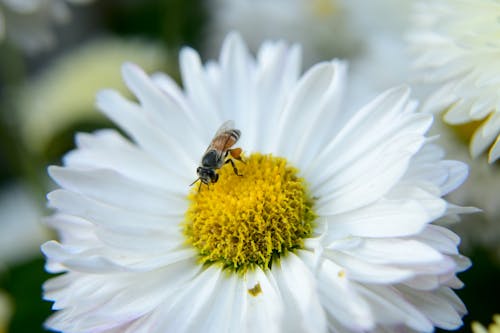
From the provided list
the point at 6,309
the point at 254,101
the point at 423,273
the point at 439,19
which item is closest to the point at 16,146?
the point at 6,309

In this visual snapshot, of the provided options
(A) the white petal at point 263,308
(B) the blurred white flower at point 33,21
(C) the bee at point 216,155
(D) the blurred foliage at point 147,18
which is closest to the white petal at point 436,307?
A: (A) the white petal at point 263,308

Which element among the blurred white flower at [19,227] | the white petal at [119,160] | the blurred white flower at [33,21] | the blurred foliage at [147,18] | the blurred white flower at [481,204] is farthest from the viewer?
the blurred foliage at [147,18]

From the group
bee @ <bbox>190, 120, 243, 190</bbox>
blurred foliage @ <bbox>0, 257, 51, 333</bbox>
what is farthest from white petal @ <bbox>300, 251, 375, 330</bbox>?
blurred foliage @ <bbox>0, 257, 51, 333</bbox>

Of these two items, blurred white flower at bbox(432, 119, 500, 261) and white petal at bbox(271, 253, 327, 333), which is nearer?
white petal at bbox(271, 253, 327, 333)

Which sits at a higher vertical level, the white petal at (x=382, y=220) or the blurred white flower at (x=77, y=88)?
the blurred white flower at (x=77, y=88)

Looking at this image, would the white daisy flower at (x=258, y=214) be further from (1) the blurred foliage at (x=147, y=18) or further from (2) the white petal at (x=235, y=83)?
(1) the blurred foliage at (x=147, y=18)

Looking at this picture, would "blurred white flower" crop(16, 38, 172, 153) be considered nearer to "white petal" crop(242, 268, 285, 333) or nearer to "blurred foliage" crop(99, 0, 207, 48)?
"blurred foliage" crop(99, 0, 207, 48)
